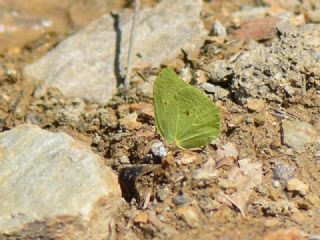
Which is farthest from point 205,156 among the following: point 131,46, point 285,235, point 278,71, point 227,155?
point 131,46

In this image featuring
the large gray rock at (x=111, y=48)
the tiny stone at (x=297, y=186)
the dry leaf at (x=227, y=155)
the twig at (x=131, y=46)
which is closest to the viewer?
the tiny stone at (x=297, y=186)

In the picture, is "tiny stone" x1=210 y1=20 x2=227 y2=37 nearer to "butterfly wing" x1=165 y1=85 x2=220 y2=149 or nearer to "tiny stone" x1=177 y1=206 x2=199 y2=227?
"butterfly wing" x1=165 y1=85 x2=220 y2=149

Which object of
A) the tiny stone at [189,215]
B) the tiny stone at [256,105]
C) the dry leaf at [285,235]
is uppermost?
the tiny stone at [256,105]

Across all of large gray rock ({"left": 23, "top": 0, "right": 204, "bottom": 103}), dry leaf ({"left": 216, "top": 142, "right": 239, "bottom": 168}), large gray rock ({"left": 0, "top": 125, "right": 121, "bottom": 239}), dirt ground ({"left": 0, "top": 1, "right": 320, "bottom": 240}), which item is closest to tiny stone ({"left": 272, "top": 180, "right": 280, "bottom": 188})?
dirt ground ({"left": 0, "top": 1, "right": 320, "bottom": 240})

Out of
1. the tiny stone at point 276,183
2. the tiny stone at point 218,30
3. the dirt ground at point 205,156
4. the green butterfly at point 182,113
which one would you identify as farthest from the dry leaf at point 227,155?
the tiny stone at point 218,30

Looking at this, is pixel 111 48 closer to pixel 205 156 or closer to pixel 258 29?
pixel 258 29

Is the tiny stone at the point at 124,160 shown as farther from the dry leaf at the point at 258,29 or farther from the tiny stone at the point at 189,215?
the dry leaf at the point at 258,29
